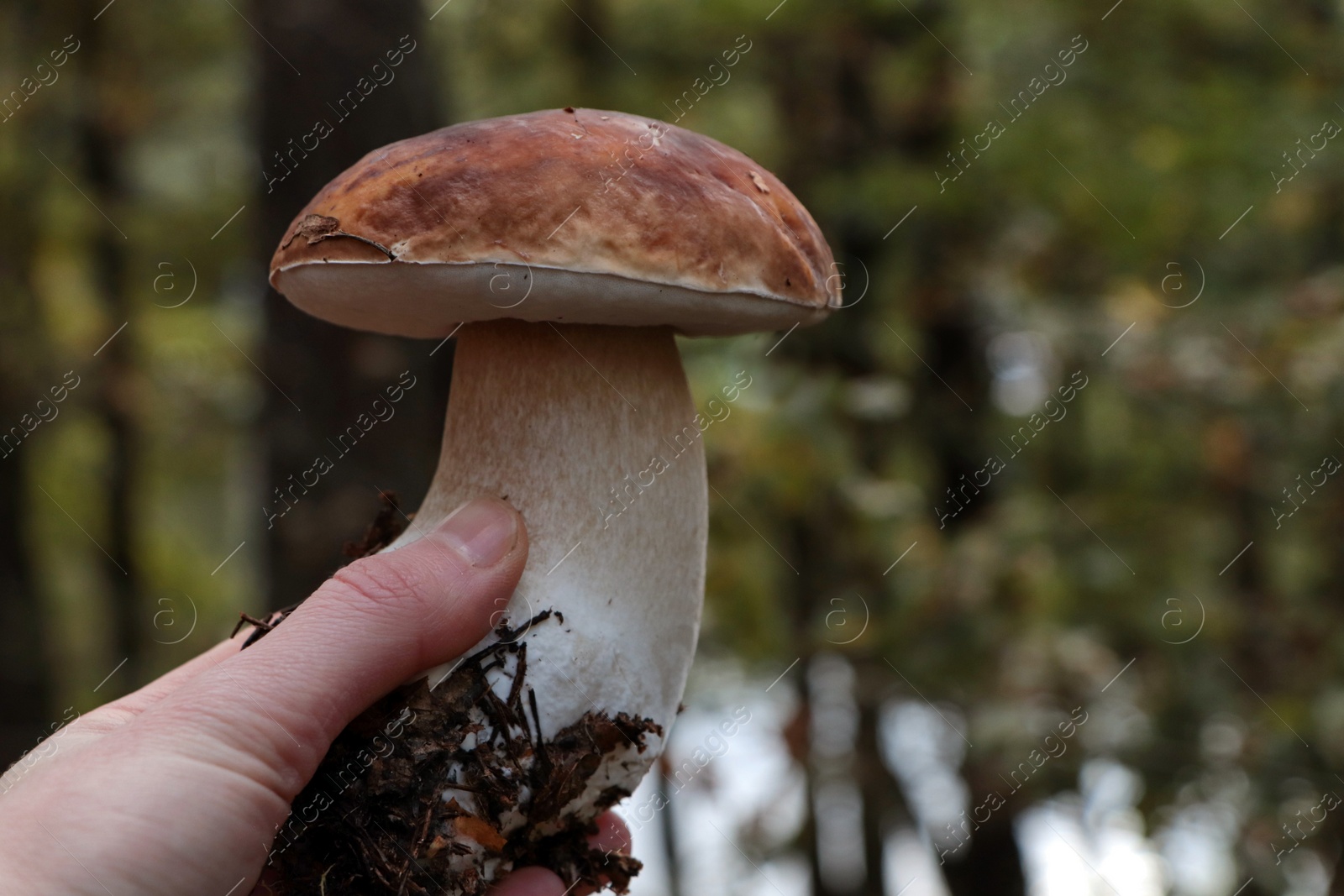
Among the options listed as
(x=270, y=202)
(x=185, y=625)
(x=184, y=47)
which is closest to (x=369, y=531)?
(x=270, y=202)

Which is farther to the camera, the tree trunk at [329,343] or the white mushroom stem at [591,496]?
the tree trunk at [329,343]

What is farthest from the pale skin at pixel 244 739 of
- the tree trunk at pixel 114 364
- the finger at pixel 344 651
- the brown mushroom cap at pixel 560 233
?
the tree trunk at pixel 114 364

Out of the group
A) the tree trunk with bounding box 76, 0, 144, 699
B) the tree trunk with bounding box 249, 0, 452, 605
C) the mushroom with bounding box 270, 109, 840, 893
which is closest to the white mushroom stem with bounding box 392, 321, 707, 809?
the mushroom with bounding box 270, 109, 840, 893

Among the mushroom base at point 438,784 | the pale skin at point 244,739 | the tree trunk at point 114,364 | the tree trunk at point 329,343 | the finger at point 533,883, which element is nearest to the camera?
the pale skin at point 244,739

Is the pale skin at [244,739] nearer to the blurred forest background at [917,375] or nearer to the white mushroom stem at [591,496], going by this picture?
the white mushroom stem at [591,496]

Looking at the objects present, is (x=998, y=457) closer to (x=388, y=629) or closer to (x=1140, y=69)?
(x=1140, y=69)

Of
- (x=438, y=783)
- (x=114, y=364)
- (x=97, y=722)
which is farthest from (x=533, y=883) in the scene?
(x=114, y=364)

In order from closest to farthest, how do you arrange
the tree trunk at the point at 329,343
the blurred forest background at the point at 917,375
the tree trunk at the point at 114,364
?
the tree trunk at the point at 329,343 < the blurred forest background at the point at 917,375 < the tree trunk at the point at 114,364
